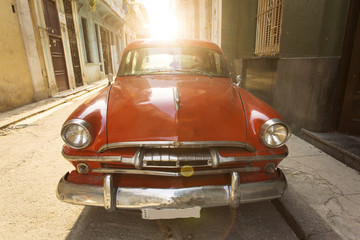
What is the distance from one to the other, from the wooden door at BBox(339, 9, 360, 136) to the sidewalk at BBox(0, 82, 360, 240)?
623 millimetres

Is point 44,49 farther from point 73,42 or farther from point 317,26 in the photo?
point 317,26

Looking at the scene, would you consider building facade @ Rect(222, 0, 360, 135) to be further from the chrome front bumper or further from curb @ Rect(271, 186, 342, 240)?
the chrome front bumper

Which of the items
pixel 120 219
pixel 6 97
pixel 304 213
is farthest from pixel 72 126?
pixel 6 97

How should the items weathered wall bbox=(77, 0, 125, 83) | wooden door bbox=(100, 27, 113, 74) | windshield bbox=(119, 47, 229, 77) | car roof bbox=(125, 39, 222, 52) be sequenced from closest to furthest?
windshield bbox=(119, 47, 229, 77) → car roof bbox=(125, 39, 222, 52) → weathered wall bbox=(77, 0, 125, 83) → wooden door bbox=(100, 27, 113, 74)

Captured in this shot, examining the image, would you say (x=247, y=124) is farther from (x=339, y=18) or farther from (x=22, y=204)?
(x=339, y=18)

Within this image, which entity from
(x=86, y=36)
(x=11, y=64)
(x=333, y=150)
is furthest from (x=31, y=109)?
(x=86, y=36)

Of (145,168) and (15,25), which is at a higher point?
(15,25)

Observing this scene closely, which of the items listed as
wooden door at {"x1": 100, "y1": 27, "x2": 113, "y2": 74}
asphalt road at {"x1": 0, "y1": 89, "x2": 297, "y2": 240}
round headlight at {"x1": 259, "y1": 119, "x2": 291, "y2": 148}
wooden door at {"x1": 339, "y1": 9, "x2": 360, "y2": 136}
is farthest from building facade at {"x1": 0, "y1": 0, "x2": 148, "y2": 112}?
wooden door at {"x1": 339, "y1": 9, "x2": 360, "y2": 136}

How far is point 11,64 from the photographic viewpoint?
238 inches

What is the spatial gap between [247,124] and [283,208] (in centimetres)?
98

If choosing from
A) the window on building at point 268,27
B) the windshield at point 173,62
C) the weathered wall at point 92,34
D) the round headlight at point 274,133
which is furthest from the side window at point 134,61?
the weathered wall at point 92,34

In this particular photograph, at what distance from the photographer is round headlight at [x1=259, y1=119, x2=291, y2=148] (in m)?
1.70

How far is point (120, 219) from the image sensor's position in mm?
2014

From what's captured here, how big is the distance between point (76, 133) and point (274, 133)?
1542mm
